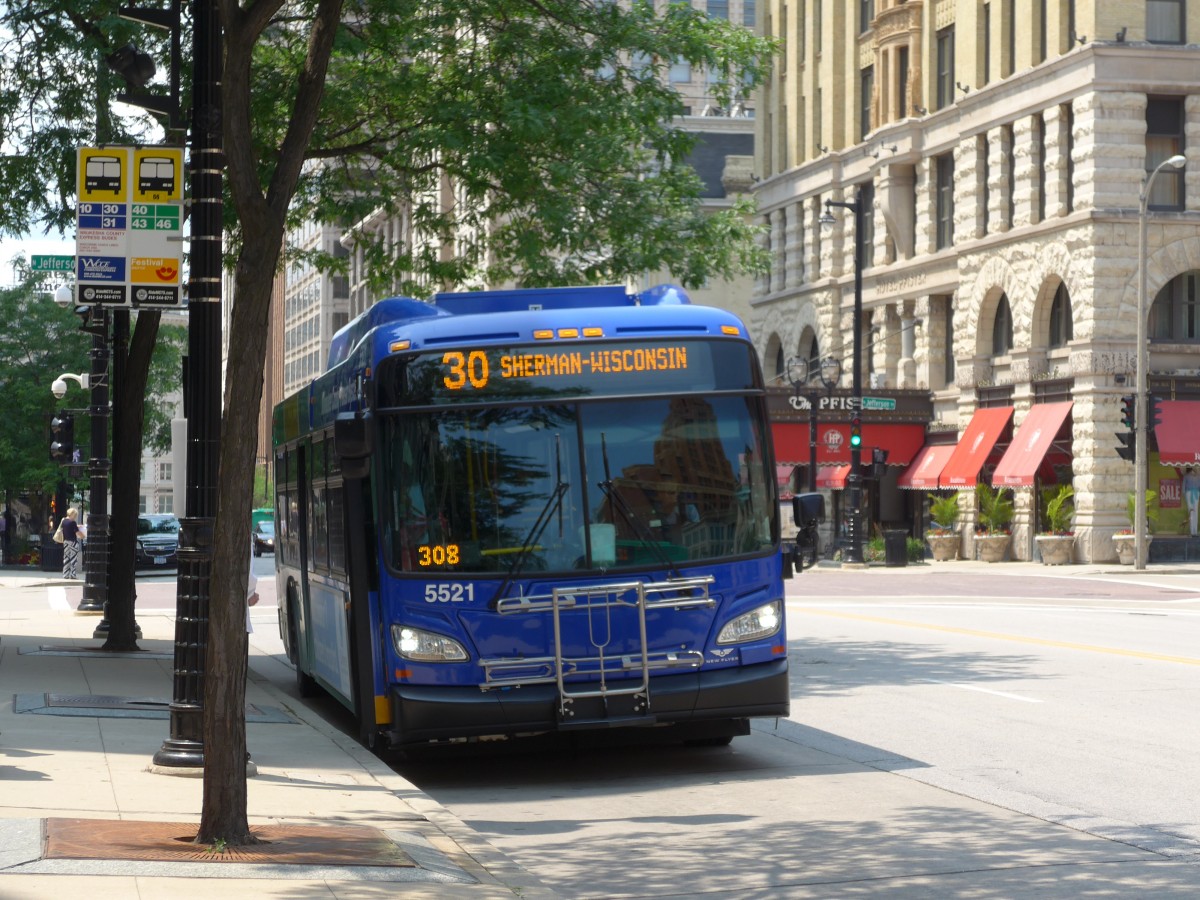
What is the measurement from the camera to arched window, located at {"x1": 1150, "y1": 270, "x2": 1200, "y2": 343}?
4653cm

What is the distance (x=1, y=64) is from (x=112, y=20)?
2.93 m

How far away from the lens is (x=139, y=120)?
68.0ft

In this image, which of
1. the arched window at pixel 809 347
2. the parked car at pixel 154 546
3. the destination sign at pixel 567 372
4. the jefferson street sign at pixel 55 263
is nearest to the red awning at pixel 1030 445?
the arched window at pixel 809 347

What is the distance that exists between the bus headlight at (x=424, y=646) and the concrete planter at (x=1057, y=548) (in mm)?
36645

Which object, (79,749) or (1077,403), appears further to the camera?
(1077,403)

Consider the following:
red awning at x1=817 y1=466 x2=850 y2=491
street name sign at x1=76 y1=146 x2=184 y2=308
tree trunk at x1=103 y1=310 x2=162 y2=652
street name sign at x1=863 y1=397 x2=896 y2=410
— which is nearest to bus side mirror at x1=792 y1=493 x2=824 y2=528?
street name sign at x1=76 y1=146 x2=184 y2=308

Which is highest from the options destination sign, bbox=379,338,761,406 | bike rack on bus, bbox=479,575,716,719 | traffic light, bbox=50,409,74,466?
traffic light, bbox=50,409,74,466

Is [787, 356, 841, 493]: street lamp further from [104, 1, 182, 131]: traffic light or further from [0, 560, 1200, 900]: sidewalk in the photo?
[104, 1, 182, 131]: traffic light

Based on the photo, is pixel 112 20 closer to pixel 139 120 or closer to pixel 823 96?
pixel 139 120

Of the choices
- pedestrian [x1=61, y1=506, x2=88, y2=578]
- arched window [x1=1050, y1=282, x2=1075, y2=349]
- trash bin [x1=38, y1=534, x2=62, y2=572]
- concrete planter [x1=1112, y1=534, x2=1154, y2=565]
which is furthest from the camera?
trash bin [x1=38, y1=534, x2=62, y2=572]

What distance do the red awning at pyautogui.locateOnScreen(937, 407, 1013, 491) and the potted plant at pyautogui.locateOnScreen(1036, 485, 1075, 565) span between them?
9.13 feet

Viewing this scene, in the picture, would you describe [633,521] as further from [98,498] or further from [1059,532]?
[1059,532]

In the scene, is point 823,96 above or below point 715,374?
above

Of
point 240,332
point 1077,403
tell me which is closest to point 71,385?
point 1077,403
